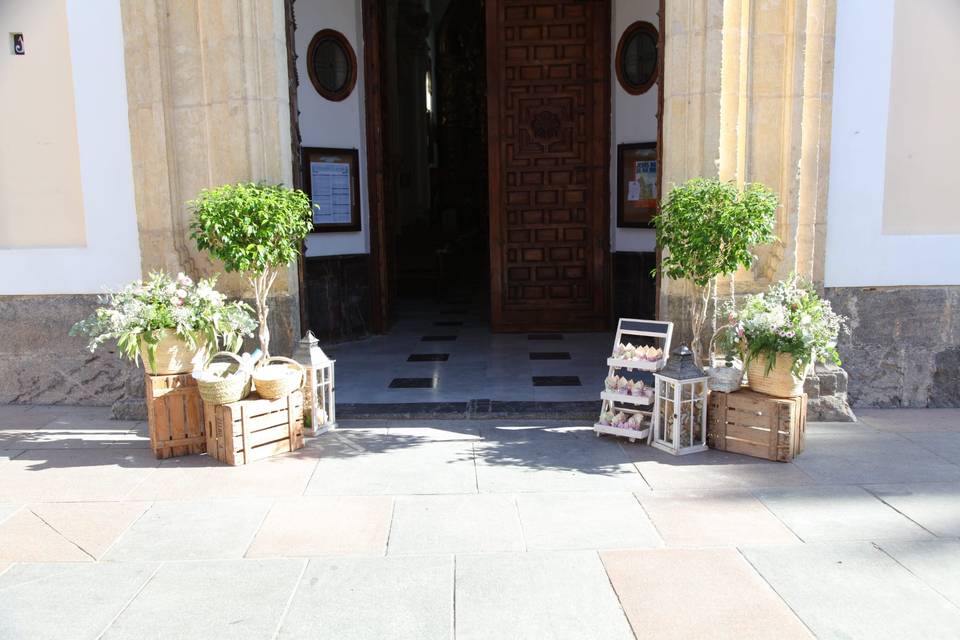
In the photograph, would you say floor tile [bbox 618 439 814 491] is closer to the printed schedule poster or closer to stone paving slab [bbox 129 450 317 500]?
stone paving slab [bbox 129 450 317 500]

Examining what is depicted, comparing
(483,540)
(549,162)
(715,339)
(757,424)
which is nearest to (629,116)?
(549,162)

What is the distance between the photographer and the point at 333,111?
7.63m

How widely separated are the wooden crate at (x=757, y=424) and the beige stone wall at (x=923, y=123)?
1958 mm

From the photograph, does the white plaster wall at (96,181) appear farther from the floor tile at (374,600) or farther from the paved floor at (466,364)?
the floor tile at (374,600)

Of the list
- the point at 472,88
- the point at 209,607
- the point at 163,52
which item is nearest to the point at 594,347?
the point at 163,52

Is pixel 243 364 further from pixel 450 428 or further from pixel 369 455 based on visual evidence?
pixel 450 428

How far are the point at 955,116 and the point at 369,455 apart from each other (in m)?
4.76

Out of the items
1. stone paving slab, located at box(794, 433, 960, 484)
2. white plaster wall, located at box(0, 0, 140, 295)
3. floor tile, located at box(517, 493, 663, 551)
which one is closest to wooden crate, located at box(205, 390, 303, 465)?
floor tile, located at box(517, 493, 663, 551)

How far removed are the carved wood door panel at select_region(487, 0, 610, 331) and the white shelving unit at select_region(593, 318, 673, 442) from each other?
3.44 metres

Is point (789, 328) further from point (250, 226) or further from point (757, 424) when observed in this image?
point (250, 226)

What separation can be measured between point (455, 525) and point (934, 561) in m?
2.07

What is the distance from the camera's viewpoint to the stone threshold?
5.23m

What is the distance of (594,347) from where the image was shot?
24.4 ft

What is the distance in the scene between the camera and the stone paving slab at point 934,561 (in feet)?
9.51
